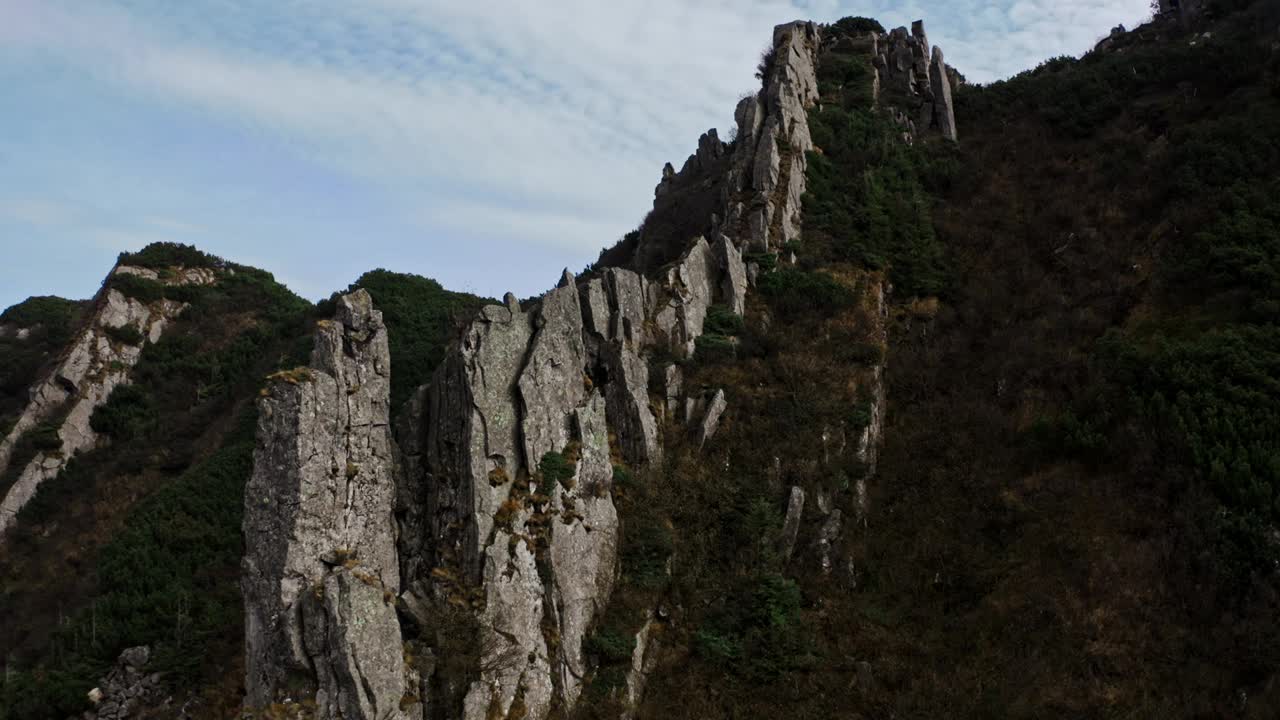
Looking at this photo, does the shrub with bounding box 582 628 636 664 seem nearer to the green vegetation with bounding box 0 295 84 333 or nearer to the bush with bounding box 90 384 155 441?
the bush with bounding box 90 384 155 441

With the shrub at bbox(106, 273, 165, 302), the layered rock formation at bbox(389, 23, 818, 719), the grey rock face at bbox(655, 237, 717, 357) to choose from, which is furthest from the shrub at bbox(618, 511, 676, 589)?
the shrub at bbox(106, 273, 165, 302)

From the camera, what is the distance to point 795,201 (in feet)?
102

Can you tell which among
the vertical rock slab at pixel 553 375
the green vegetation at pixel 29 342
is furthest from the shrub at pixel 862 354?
the green vegetation at pixel 29 342

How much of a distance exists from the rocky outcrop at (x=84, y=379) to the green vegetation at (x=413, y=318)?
10.4 m

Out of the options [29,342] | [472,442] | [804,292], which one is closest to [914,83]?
[804,292]

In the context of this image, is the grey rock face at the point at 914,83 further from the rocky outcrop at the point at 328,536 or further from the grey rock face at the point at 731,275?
the rocky outcrop at the point at 328,536

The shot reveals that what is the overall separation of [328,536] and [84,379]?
29388 mm

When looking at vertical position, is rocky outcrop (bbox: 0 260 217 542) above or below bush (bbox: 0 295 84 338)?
below

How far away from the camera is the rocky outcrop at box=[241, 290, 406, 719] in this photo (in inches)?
547

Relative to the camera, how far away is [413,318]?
133 feet

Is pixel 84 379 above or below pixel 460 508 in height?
above

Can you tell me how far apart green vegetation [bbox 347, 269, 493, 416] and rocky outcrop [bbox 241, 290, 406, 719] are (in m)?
13.9

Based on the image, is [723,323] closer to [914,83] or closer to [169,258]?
[914,83]

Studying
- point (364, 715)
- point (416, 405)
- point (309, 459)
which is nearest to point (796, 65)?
point (416, 405)
